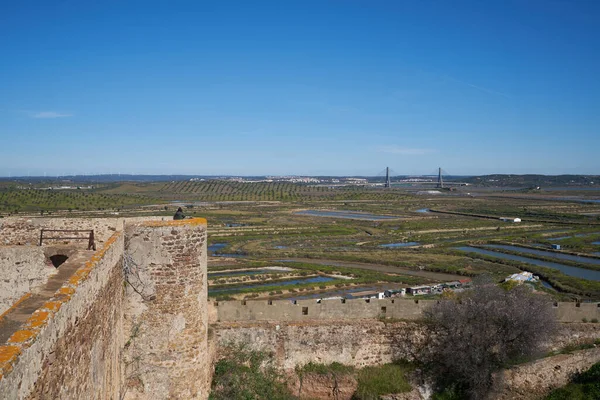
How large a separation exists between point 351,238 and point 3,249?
6608 centimetres

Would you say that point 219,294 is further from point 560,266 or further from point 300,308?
point 560,266

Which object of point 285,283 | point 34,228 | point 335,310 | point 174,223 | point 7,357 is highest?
point 174,223

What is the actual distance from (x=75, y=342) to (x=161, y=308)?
12.5ft

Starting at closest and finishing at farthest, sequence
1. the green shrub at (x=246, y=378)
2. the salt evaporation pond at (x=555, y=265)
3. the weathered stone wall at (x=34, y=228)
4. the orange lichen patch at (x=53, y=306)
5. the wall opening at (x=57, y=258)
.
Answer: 1. the orange lichen patch at (x=53, y=306)
2. the wall opening at (x=57, y=258)
3. the weathered stone wall at (x=34, y=228)
4. the green shrub at (x=246, y=378)
5. the salt evaporation pond at (x=555, y=265)

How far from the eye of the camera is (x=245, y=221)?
308 feet

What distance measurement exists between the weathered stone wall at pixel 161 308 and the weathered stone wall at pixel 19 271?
1605 millimetres

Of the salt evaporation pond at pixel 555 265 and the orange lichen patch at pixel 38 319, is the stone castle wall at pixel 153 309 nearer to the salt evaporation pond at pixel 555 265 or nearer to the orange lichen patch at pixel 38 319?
the orange lichen patch at pixel 38 319

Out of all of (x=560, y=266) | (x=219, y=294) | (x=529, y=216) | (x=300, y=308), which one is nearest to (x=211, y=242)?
(x=219, y=294)

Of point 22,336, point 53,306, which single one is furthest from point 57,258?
point 22,336

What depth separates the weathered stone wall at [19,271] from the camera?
8.61m

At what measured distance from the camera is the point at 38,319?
441 centimetres

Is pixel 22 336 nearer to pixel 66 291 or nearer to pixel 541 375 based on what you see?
pixel 66 291

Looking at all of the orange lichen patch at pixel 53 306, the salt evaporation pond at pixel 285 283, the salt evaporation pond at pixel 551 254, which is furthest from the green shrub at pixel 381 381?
the salt evaporation pond at pixel 551 254

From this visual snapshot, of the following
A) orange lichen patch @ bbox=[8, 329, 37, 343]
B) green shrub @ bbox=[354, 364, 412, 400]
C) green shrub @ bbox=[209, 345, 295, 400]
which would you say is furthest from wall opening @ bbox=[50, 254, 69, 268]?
green shrub @ bbox=[354, 364, 412, 400]
